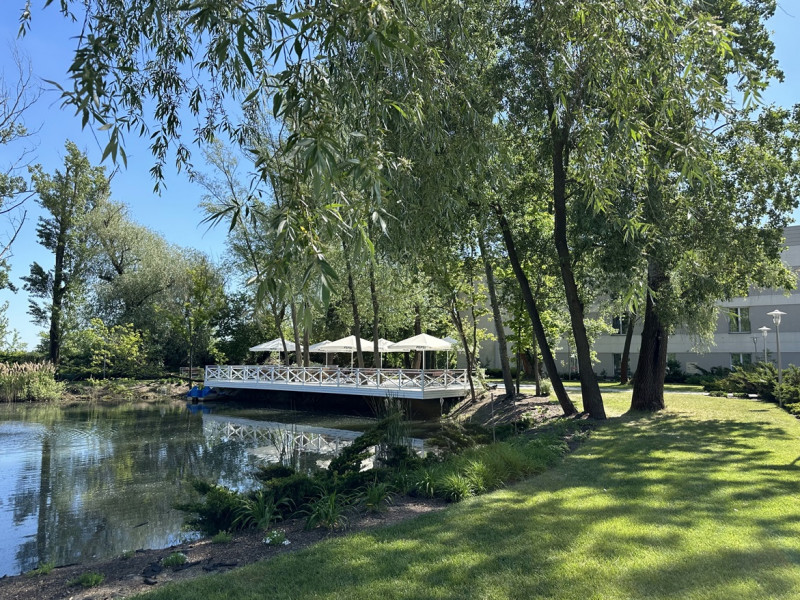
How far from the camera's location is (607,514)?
5016 millimetres

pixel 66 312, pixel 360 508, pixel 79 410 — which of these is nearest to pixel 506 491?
pixel 360 508

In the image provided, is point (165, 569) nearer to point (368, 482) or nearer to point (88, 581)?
point (88, 581)

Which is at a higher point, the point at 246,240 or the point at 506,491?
the point at 246,240

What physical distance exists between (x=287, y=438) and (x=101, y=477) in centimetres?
398

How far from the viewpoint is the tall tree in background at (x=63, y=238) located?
108 feet

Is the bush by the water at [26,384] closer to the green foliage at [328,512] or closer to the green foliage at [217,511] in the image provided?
the green foliage at [217,511]

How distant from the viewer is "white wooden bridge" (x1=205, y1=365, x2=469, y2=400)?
67.4ft

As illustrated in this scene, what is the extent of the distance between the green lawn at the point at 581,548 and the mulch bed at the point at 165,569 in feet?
1.18

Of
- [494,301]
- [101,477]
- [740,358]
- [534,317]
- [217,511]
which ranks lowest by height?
[101,477]

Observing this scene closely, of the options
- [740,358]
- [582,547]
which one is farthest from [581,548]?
[740,358]

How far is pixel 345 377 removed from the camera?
23.4 metres

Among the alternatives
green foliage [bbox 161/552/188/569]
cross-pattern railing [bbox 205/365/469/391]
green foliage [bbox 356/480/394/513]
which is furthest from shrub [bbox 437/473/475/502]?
cross-pattern railing [bbox 205/365/469/391]

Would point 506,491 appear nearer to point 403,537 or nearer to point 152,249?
point 403,537

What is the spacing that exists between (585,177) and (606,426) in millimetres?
7171
